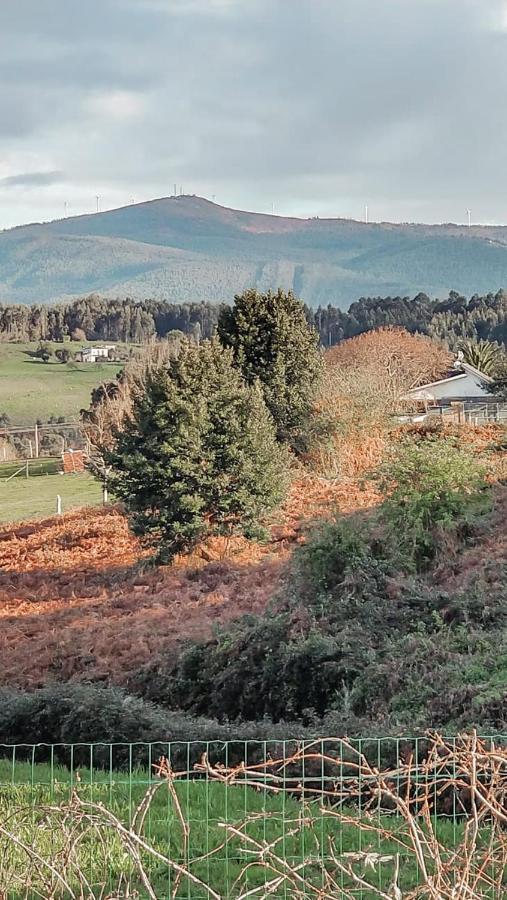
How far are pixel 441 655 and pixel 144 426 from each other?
11223 millimetres

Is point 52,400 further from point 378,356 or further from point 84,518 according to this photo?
point 84,518

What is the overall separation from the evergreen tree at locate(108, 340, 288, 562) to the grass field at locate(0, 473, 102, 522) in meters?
7.56

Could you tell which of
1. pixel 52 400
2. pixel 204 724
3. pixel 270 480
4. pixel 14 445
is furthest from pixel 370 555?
pixel 52 400

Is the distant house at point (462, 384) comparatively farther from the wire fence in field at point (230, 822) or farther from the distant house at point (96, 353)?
the distant house at point (96, 353)

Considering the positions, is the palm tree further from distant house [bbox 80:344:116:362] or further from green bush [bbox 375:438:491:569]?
distant house [bbox 80:344:116:362]

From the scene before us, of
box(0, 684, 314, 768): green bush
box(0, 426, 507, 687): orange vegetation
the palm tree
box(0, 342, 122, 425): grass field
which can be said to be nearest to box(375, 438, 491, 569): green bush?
box(0, 426, 507, 687): orange vegetation

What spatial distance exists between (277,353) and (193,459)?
753cm

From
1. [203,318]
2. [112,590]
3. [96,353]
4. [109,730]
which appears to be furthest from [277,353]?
[203,318]

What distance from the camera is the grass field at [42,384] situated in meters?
77.3

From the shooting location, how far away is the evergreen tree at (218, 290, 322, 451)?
2567cm

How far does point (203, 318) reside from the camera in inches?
4112

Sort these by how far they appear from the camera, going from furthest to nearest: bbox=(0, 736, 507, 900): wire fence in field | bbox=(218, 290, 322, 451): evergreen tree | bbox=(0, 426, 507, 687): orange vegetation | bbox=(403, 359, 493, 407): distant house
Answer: bbox=(403, 359, 493, 407): distant house → bbox=(218, 290, 322, 451): evergreen tree → bbox=(0, 426, 507, 687): orange vegetation → bbox=(0, 736, 507, 900): wire fence in field

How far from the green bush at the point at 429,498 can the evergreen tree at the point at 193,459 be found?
165 inches

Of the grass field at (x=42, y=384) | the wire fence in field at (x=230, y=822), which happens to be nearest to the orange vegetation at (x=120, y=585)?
the wire fence in field at (x=230, y=822)
